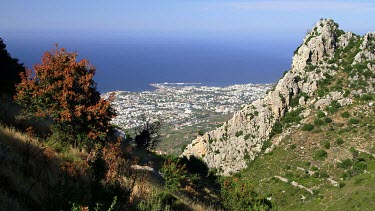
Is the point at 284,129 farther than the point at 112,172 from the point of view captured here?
Yes

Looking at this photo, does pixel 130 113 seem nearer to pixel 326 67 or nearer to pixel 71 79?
pixel 326 67

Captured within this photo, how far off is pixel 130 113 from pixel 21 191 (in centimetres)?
12053

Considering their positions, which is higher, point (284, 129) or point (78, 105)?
point (78, 105)

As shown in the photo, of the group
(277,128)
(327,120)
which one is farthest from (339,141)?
(277,128)

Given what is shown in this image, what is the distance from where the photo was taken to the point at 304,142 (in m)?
36.9

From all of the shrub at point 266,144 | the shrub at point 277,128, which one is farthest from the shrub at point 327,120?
the shrub at point 266,144

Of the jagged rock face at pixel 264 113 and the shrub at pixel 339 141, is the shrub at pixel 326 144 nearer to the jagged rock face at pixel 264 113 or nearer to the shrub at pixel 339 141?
the shrub at pixel 339 141

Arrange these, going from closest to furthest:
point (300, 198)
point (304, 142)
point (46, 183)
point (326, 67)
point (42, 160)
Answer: point (46, 183), point (42, 160), point (300, 198), point (304, 142), point (326, 67)

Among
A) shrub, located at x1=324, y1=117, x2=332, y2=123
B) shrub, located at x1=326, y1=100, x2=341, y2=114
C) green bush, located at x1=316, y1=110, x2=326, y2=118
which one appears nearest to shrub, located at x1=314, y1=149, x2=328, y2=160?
shrub, located at x1=324, y1=117, x2=332, y2=123

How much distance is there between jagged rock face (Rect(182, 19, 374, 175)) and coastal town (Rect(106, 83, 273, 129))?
192ft

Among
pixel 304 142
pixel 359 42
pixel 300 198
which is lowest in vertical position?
pixel 300 198

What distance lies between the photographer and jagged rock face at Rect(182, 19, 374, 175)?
41072mm

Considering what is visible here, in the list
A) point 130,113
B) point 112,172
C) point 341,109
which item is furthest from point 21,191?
point 130,113

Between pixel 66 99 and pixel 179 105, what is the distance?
14313 centimetres
